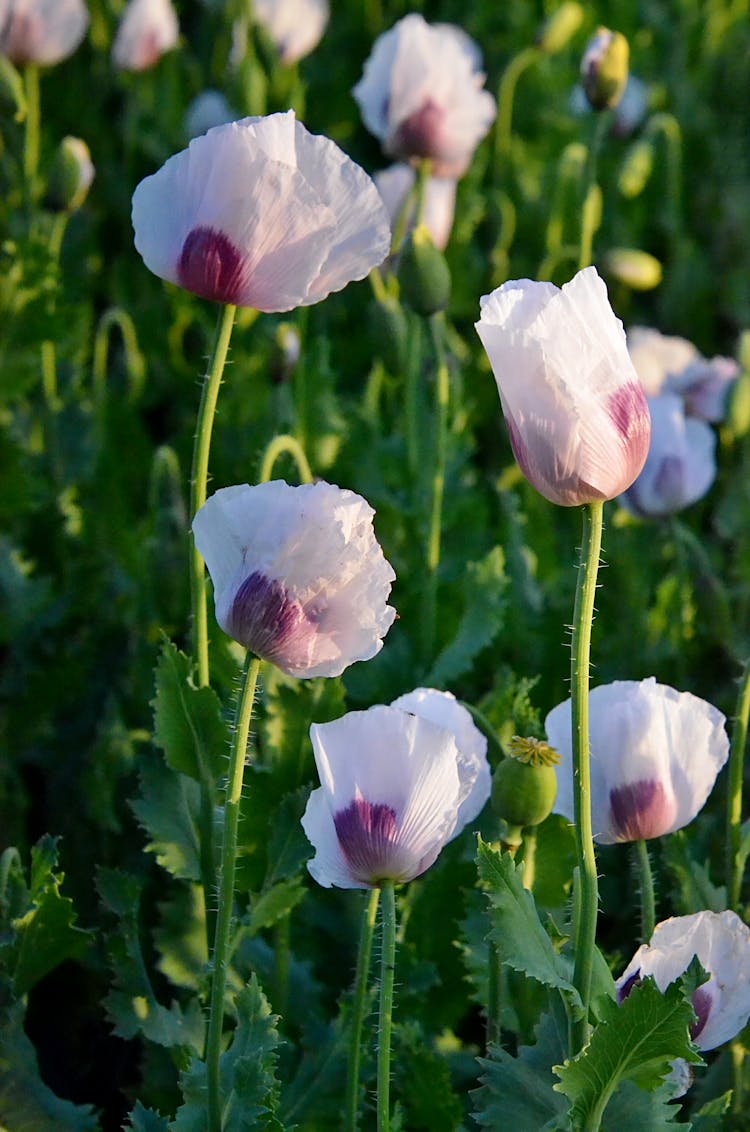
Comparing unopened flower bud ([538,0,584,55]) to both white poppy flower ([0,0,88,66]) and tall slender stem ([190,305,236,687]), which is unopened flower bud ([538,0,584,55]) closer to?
white poppy flower ([0,0,88,66])

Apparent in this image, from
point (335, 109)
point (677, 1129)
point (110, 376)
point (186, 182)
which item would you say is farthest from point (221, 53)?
point (677, 1129)

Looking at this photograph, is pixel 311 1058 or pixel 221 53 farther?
pixel 221 53

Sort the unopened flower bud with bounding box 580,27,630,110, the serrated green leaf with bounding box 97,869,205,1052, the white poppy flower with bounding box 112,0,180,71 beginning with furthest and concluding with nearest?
the white poppy flower with bounding box 112,0,180,71 → the unopened flower bud with bounding box 580,27,630,110 → the serrated green leaf with bounding box 97,869,205,1052

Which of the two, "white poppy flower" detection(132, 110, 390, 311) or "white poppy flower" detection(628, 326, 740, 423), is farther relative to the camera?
"white poppy flower" detection(628, 326, 740, 423)

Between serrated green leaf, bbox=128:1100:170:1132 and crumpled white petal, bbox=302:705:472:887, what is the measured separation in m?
0.25

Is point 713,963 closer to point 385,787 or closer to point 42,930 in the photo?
point 385,787

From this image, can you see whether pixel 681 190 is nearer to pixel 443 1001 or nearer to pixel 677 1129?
pixel 443 1001

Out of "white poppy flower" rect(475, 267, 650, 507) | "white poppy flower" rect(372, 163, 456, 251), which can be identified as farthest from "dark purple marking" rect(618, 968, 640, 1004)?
"white poppy flower" rect(372, 163, 456, 251)

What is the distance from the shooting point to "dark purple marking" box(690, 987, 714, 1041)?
98cm

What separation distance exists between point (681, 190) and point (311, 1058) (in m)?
2.53

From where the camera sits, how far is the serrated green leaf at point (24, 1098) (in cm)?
115

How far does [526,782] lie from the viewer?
955mm

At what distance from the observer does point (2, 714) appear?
182cm

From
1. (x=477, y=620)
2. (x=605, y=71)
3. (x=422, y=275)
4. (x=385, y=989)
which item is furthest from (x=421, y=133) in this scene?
(x=385, y=989)
